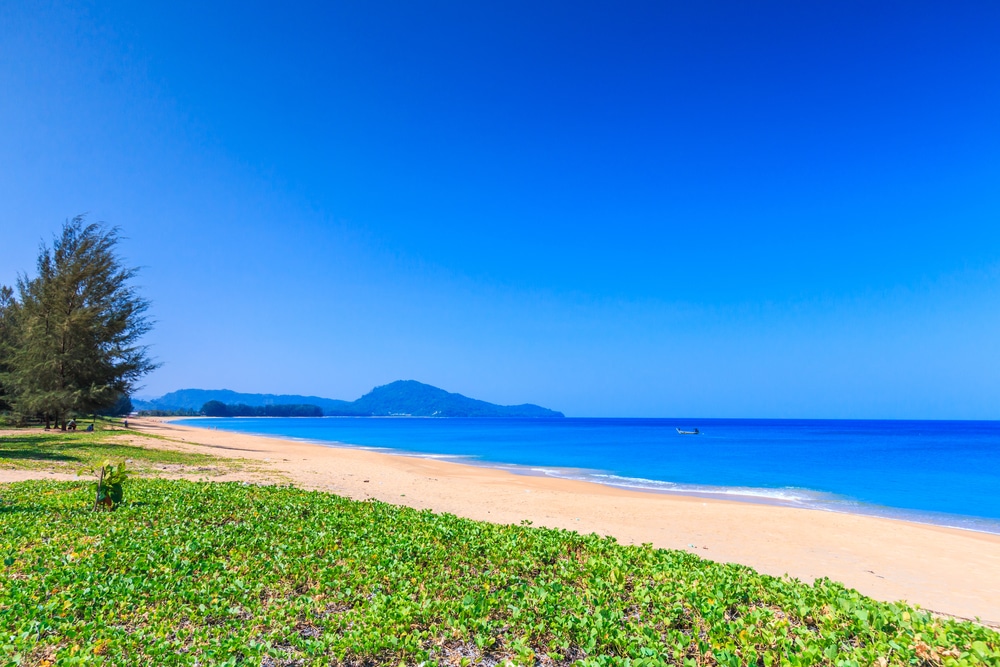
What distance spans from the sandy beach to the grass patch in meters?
4.20

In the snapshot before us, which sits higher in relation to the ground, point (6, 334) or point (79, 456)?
point (6, 334)

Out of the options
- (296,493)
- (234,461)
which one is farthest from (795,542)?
(234,461)

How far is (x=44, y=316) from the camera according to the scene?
116ft

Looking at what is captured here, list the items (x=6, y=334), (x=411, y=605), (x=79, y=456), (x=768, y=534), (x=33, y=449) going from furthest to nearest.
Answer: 1. (x=6, y=334)
2. (x=33, y=449)
3. (x=79, y=456)
4. (x=768, y=534)
5. (x=411, y=605)

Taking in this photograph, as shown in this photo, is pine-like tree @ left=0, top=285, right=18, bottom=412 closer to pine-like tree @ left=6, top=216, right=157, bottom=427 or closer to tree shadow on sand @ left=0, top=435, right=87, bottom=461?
pine-like tree @ left=6, top=216, right=157, bottom=427

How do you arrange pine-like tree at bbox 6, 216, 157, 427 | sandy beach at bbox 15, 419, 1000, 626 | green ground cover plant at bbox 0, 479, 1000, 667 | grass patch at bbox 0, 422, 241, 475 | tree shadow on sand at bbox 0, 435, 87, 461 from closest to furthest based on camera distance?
green ground cover plant at bbox 0, 479, 1000, 667
sandy beach at bbox 15, 419, 1000, 626
grass patch at bbox 0, 422, 241, 475
tree shadow on sand at bbox 0, 435, 87, 461
pine-like tree at bbox 6, 216, 157, 427

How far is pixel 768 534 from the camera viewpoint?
1543 cm

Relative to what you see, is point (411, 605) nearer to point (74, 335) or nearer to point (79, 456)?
point (79, 456)

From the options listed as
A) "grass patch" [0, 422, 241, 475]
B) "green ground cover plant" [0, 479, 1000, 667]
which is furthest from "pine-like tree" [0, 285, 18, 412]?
"green ground cover plant" [0, 479, 1000, 667]

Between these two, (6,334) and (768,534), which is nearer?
(768,534)

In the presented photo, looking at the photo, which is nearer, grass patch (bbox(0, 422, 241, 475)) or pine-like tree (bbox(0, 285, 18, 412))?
grass patch (bbox(0, 422, 241, 475))

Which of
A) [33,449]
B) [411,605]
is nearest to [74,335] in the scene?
[33,449]

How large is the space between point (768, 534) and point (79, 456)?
86.7 ft

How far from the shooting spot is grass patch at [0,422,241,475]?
64.3 feet
